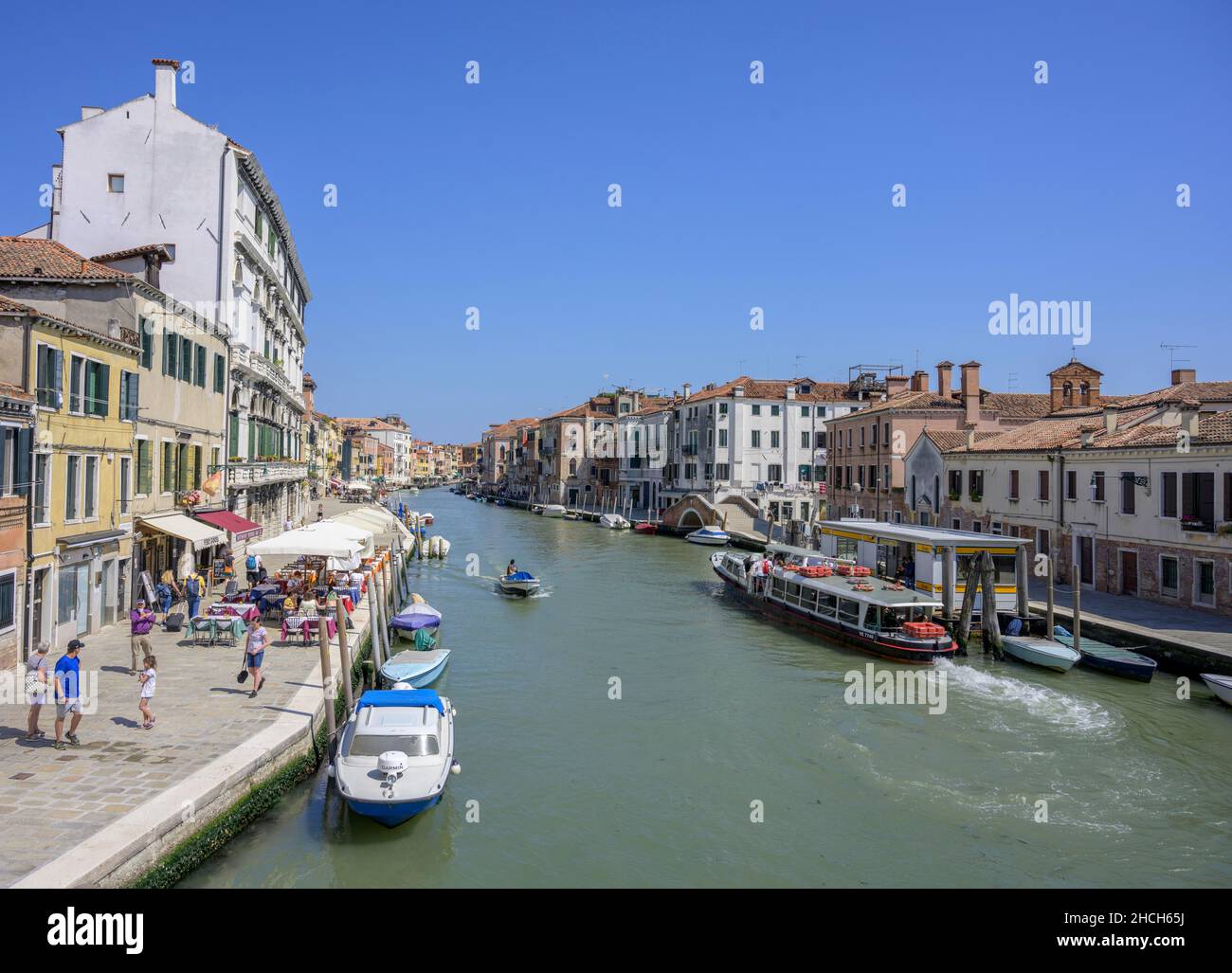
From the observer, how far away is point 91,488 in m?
17.0

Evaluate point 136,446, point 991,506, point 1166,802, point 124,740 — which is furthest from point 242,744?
point 991,506

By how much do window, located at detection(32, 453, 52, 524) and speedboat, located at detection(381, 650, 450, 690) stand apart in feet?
22.6

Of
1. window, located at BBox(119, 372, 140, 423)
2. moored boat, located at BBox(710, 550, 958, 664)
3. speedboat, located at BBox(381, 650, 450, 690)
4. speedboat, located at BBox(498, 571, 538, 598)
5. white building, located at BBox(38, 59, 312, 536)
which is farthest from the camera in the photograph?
speedboat, located at BBox(498, 571, 538, 598)

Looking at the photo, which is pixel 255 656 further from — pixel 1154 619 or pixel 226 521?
pixel 1154 619

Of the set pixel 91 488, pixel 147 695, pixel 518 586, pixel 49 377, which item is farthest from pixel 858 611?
pixel 49 377

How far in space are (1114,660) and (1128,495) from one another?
8060 millimetres

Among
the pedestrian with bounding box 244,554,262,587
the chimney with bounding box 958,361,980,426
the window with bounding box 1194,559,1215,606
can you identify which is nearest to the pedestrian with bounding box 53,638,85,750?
the pedestrian with bounding box 244,554,262,587

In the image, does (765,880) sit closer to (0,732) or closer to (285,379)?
(0,732)

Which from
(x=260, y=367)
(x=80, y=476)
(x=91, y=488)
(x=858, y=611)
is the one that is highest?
(x=260, y=367)

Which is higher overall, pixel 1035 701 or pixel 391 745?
pixel 391 745

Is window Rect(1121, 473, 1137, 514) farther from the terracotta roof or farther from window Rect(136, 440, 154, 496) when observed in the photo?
the terracotta roof

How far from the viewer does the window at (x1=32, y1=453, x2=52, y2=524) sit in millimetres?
14820

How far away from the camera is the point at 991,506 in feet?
110
